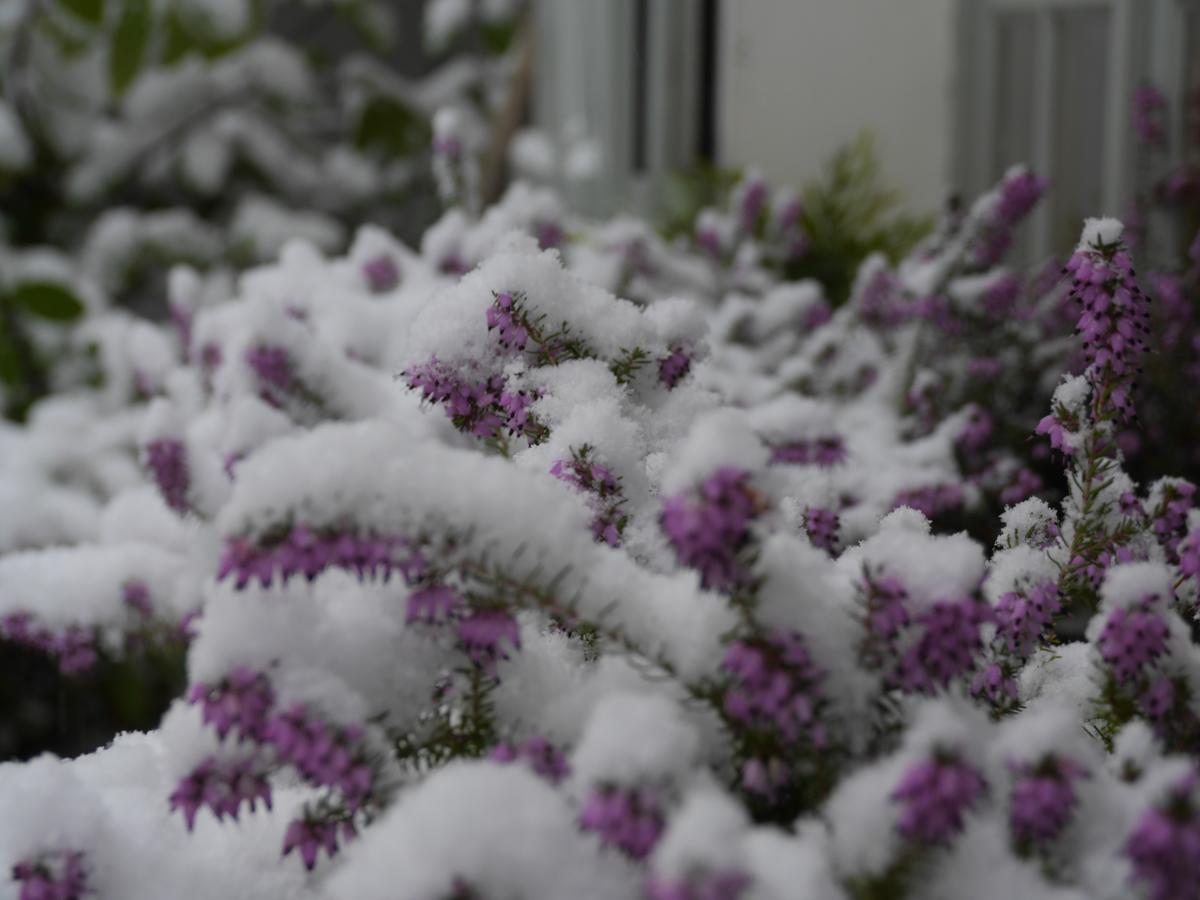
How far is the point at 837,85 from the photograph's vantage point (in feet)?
10.5

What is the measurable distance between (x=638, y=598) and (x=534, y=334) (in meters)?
0.26

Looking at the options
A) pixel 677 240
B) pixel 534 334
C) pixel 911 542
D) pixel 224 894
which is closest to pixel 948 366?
pixel 677 240

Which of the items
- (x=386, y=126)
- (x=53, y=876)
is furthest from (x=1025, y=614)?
(x=386, y=126)

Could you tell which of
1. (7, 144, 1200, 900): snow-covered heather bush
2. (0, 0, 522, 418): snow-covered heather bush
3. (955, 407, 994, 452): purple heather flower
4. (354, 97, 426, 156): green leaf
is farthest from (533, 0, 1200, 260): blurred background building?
(7, 144, 1200, 900): snow-covered heather bush

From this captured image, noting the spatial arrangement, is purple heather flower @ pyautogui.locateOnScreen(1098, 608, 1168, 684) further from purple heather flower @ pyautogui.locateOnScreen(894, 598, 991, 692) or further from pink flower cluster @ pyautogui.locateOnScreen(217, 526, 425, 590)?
pink flower cluster @ pyautogui.locateOnScreen(217, 526, 425, 590)

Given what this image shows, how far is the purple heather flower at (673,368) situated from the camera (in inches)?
37.1

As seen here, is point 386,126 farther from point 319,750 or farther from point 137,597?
point 319,750

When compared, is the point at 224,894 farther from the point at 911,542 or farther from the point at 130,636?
the point at 130,636

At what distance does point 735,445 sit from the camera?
1.99ft

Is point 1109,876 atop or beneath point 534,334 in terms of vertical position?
beneath

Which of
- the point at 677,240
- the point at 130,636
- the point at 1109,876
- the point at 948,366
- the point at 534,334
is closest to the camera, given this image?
the point at 1109,876

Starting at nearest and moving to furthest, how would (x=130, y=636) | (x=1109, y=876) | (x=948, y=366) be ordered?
(x=1109, y=876) → (x=130, y=636) → (x=948, y=366)

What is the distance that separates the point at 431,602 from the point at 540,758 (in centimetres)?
10

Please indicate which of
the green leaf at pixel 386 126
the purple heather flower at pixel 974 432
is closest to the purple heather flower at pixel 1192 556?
the purple heather flower at pixel 974 432
